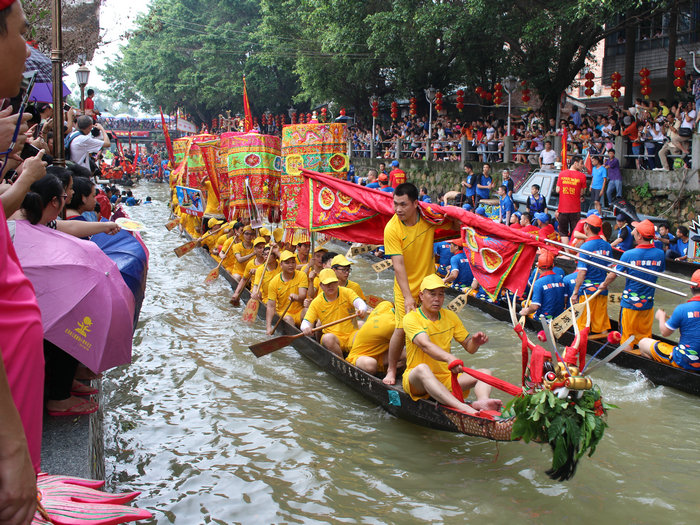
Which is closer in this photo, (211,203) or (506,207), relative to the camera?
(506,207)

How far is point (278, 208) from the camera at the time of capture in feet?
46.1

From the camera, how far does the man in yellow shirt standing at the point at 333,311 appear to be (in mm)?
7848

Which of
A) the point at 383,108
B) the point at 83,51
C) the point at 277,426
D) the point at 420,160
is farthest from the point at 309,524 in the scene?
the point at 383,108

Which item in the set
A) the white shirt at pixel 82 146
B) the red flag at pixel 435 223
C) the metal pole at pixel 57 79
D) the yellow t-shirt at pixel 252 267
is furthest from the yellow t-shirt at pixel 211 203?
the metal pole at pixel 57 79

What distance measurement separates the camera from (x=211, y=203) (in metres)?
17.8

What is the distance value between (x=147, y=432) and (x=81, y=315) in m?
3.06

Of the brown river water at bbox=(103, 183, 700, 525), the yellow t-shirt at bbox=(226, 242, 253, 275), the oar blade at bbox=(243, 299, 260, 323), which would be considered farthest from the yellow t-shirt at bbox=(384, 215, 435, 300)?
the yellow t-shirt at bbox=(226, 242, 253, 275)

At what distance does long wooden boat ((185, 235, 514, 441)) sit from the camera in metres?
5.11

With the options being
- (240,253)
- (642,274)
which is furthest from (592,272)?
(240,253)

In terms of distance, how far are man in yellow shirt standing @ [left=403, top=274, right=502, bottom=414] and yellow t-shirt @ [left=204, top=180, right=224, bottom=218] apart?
12611 mm

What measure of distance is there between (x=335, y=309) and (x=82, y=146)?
11.9 feet

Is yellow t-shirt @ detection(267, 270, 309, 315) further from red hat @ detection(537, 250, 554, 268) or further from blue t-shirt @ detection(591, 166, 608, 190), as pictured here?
blue t-shirt @ detection(591, 166, 608, 190)

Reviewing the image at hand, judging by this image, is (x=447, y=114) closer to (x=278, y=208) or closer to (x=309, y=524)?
(x=278, y=208)

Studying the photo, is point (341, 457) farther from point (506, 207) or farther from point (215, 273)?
point (506, 207)
